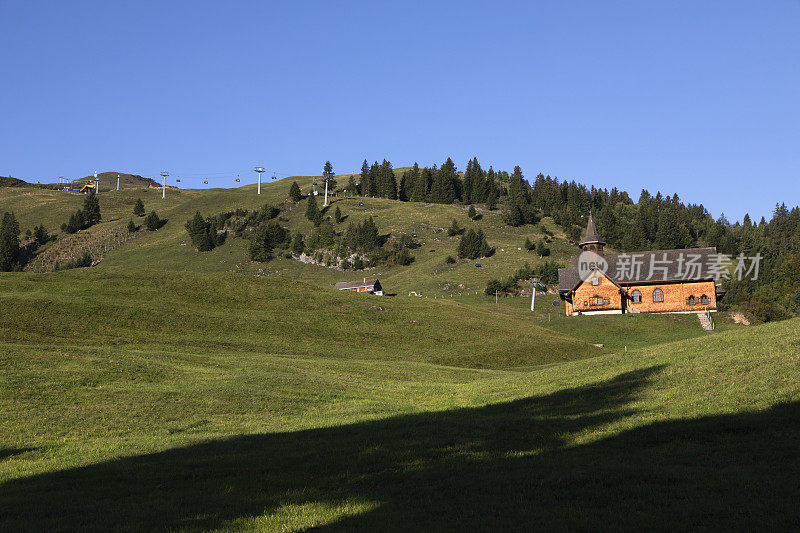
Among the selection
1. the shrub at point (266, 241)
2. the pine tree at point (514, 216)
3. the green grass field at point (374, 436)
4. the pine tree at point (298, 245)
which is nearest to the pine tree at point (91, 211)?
the shrub at point (266, 241)

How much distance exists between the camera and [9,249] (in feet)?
497

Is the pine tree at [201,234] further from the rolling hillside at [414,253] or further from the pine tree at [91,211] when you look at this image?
the pine tree at [91,211]

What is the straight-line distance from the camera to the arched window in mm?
102062

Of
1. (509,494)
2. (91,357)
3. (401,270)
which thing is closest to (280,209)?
(401,270)

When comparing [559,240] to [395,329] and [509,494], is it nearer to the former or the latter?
[395,329]

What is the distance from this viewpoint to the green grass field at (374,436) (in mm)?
10461

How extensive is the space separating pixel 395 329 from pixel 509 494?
55156 mm

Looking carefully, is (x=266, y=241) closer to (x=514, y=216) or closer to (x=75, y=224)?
(x=75, y=224)

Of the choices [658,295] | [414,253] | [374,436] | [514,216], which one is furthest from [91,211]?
[374,436]

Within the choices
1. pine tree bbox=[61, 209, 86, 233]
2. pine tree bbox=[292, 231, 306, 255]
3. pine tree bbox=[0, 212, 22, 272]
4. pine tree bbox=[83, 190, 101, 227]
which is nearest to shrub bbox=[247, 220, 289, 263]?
pine tree bbox=[292, 231, 306, 255]

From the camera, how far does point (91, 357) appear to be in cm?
3547

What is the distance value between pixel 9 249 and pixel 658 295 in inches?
5804

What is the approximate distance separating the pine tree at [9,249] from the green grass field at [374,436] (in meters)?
112

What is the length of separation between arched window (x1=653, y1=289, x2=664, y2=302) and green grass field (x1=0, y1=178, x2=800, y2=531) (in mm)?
56652
